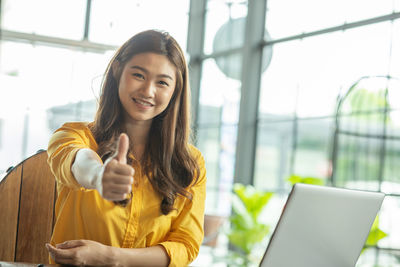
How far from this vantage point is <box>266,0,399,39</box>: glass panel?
4.98 metres

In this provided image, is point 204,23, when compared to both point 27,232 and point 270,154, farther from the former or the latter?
point 270,154

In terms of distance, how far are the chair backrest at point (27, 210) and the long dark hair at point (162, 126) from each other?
0.32 meters

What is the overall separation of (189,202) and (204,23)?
6501 millimetres

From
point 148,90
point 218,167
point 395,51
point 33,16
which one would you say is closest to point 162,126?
point 148,90

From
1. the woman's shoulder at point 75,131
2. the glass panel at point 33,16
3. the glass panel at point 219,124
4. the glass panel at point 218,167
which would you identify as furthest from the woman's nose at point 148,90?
the glass panel at point 33,16

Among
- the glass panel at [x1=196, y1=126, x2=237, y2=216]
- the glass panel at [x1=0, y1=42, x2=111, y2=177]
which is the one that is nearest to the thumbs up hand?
the glass panel at [x1=196, y1=126, x2=237, y2=216]

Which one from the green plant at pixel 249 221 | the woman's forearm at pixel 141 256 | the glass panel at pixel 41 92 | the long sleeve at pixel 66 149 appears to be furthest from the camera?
the glass panel at pixel 41 92

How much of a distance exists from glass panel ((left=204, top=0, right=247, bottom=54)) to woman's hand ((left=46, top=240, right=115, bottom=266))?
5.71 metres

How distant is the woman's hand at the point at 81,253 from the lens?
1.37 metres

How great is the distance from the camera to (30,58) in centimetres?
710

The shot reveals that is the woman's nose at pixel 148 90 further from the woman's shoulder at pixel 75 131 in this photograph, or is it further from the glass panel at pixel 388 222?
the glass panel at pixel 388 222

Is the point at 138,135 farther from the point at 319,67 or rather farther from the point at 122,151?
the point at 319,67

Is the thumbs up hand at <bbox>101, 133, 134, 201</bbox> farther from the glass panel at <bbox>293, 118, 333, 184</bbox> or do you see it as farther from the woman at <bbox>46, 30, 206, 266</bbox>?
the glass panel at <bbox>293, 118, 333, 184</bbox>

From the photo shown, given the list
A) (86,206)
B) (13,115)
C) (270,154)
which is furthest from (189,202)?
(270,154)
